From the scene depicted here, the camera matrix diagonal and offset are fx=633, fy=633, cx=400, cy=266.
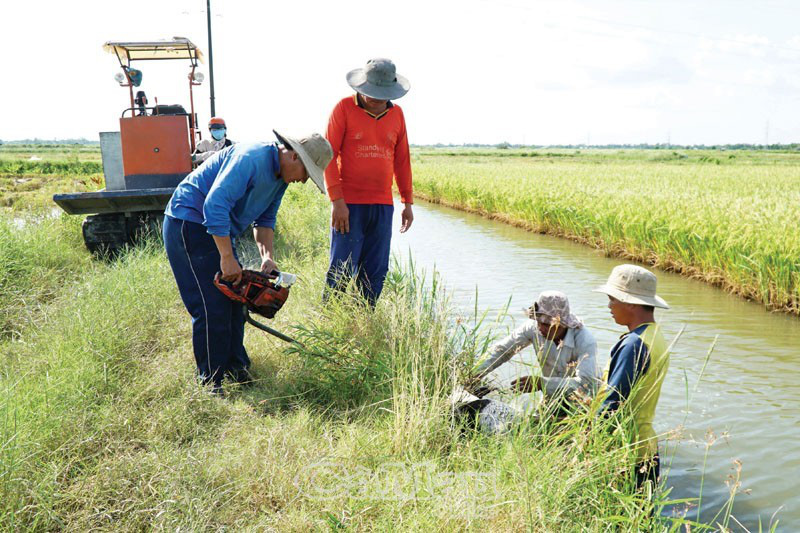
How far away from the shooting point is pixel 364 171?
14.9 ft

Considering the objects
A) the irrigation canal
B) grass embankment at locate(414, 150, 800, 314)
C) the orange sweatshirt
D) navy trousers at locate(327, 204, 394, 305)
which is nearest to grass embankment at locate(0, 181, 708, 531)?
navy trousers at locate(327, 204, 394, 305)

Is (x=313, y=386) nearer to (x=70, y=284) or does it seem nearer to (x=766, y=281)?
(x=70, y=284)

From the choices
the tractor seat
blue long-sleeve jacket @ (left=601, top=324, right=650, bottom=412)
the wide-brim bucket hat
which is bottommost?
blue long-sleeve jacket @ (left=601, top=324, right=650, bottom=412)

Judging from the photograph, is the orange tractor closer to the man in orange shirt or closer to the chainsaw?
the man in orange shirt

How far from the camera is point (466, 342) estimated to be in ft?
12.8

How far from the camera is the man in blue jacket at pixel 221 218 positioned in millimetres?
3395

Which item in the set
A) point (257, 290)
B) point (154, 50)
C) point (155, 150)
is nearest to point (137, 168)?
point (155, 150)

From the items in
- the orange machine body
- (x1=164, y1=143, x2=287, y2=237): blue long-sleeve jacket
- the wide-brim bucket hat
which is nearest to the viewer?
(x1=164, y1=143, x2=287, y2=237): blue long-sleeve jacket

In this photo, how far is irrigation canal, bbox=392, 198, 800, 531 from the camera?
3.47 metres

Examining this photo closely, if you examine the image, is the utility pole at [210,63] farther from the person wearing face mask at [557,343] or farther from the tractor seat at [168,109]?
the person wearing face mask at [557,343]

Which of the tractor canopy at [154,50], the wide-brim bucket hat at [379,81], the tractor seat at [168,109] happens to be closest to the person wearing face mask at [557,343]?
the wide-brim bucket hat at [379,81]

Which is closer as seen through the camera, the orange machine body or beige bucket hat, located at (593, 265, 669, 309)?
beige bucket hat, located at (593, 265, 669, 309)

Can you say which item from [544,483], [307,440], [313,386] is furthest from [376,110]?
[544,483]

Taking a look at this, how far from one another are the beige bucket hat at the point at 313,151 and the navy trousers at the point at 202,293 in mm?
754
